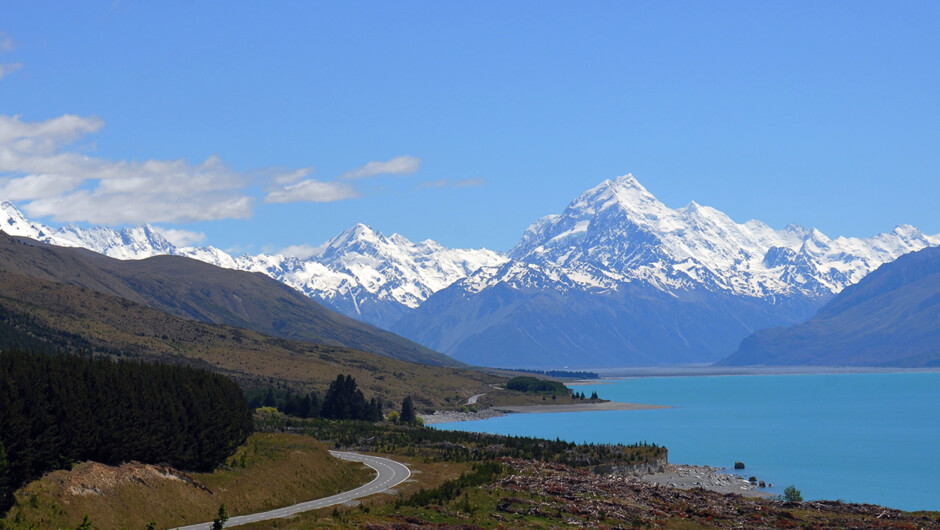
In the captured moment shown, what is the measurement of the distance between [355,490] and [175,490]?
15.6 meters

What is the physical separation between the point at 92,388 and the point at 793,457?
385ft

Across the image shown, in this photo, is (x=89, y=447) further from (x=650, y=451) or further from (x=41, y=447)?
(x=650, y=451)

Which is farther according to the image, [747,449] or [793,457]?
[747,449]

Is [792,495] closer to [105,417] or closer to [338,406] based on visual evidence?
[105,417]

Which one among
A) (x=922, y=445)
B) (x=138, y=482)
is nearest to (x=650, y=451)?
(x=922, y=445)

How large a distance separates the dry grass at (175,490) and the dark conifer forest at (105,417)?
1.19 meters

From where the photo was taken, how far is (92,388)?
63.4 metres

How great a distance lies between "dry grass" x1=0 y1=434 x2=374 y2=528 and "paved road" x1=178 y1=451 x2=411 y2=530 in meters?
1.81

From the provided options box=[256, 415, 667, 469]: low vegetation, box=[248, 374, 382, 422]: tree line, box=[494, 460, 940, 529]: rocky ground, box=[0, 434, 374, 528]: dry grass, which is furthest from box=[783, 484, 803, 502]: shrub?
box=[248, 374, 382, 422]: tree line

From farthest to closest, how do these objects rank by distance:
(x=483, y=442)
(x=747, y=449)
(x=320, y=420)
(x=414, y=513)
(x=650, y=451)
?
(x=747, y=449) < (x=320, y=420) < (x=650, y=451) < (x=483, y=442) < (x=414, y=513)

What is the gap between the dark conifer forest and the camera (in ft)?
178

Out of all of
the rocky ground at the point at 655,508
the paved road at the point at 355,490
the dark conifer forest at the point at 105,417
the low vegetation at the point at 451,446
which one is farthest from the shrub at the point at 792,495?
the dark conifer forest at the point at 105,417

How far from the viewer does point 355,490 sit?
243 ft

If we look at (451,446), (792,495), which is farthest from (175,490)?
(792,495)
